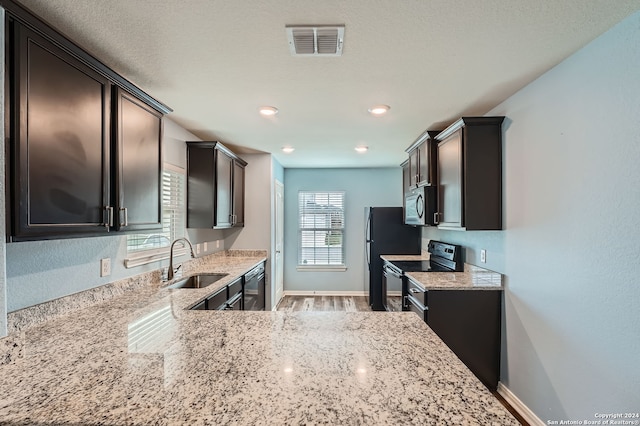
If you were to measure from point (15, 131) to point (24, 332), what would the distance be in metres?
0.93

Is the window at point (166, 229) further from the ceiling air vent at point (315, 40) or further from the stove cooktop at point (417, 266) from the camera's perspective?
the stove cooktop at point (417, 266)

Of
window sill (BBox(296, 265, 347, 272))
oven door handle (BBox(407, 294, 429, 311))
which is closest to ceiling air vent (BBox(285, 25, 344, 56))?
oven door handle (BBox(407, 294, 429, 311))

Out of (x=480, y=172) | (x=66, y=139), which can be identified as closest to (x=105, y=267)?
(x=66, y=139)

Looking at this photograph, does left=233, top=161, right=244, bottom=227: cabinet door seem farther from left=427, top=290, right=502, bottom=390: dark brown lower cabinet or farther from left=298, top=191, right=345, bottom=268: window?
left=427, top=290, right=502, bottom=390: dark brown lower cabinet

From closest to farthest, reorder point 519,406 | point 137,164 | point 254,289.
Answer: point 137,164, point 519,406, point 254,289

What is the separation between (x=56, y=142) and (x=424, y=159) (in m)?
2.92

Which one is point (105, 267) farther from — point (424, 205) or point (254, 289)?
point (424, 205)

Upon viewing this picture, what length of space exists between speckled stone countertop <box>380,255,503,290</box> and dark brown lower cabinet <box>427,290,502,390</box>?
43 mm

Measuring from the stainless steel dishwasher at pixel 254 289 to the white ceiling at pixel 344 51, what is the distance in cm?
169

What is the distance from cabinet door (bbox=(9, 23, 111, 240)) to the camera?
1.11 metres

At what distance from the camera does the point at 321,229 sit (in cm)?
539

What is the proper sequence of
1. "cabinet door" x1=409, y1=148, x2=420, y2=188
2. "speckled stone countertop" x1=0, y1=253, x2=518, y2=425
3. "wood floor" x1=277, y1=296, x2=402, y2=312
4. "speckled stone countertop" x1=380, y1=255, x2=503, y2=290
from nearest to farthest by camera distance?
"speckled stone countertop" x1=0, y1=253, x2=518, y2=425
"speckled stone countertop" x1=380, y1=255, x2=503, y2=290
"cabinet door" x1=409, y1=148, x2=420, y2=188
"wood floor" x1=277, y1=296, x2=402, y2=312

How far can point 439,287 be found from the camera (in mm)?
2328

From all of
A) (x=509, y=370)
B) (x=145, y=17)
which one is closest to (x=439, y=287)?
(x=509, y=370)
